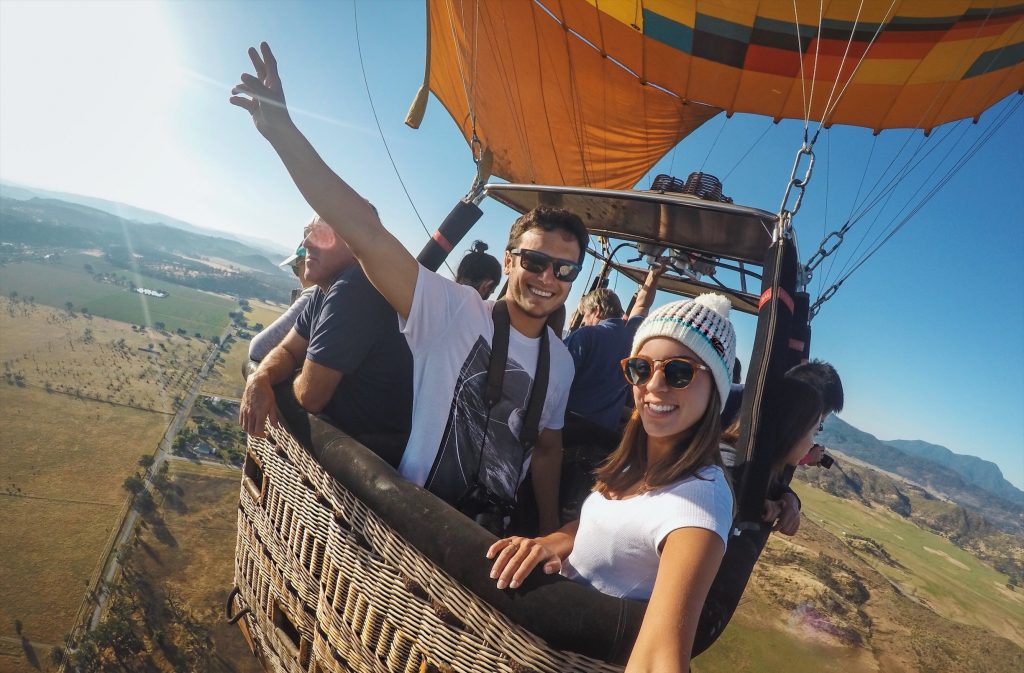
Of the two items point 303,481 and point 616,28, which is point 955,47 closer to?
point 616,28

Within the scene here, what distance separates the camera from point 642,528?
1.00m

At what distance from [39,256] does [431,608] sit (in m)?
171

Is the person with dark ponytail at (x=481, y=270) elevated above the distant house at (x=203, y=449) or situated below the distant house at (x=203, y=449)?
above

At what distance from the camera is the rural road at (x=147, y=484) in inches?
1406

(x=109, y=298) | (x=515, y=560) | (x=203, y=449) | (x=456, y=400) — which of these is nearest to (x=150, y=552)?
(x=203, y=449)

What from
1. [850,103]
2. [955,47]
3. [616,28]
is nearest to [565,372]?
[616,28]

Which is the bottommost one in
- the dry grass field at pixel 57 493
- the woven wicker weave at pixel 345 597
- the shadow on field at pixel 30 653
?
the shadow on field at pixel 30 653

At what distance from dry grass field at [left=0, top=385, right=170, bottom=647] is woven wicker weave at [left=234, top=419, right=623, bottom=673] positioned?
4725 centimetres

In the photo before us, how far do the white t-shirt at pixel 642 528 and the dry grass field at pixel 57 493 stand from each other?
158ft

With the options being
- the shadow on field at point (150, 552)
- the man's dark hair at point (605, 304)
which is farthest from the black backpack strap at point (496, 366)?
the shadow on field at point (150, 552)

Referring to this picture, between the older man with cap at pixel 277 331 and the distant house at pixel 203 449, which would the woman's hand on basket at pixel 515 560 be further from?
the distant house at pixel 203 449

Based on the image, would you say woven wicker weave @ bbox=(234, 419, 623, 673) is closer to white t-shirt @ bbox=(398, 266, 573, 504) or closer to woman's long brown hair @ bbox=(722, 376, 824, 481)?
white t-shirt @ bbox=(398, 266, 573, 504)

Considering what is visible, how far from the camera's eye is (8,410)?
5572cm

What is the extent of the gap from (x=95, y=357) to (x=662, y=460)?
9952cm
